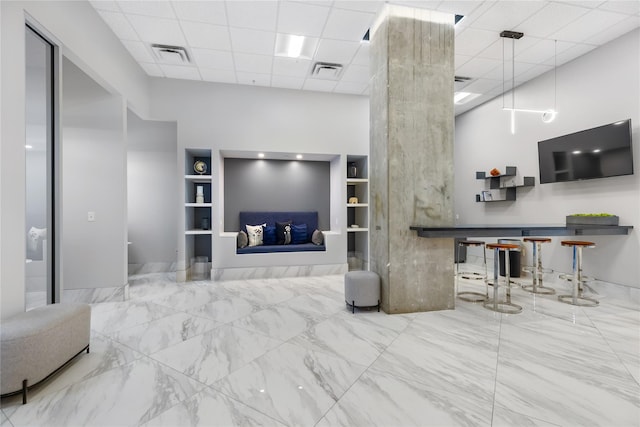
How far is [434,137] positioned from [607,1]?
2.36 metres

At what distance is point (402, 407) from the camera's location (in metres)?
1.75

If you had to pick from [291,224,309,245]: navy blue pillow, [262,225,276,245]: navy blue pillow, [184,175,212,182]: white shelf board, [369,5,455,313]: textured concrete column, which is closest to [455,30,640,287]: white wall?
[369,5,455,313]: textured concrete column

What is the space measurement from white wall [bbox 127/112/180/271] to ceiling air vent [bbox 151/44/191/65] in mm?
1377

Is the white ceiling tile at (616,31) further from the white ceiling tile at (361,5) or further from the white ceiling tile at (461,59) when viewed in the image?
the white ceiling tile at (361,5)

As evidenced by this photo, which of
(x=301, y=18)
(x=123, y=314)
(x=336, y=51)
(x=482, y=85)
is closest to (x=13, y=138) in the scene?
(x=123, y=314)

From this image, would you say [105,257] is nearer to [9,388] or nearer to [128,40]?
[9,388]

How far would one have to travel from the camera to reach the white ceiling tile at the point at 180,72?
15.9 ft

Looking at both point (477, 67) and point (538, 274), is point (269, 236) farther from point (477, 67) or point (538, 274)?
point (477, 67)

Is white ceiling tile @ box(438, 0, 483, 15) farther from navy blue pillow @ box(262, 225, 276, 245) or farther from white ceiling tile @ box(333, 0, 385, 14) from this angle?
navy blue pillow @ box(262, 225, 276, 245)

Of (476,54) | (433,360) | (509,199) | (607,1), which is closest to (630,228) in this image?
(509,199)

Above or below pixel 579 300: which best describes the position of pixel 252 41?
above

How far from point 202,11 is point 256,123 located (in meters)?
2.16

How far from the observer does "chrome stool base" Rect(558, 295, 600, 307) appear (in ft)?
12.1

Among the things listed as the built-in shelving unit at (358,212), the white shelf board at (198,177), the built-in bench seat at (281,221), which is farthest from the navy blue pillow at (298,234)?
the white shelf board at (198,177)
